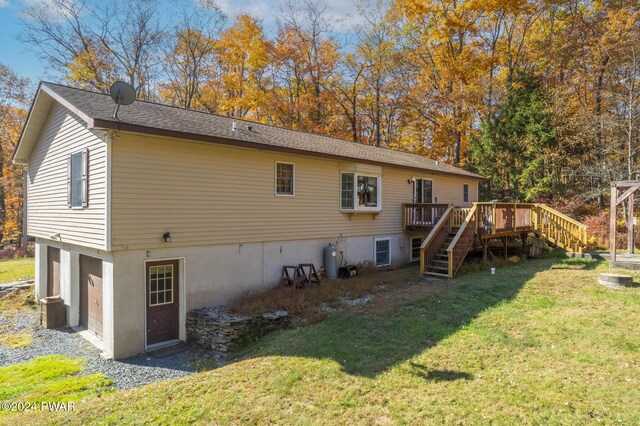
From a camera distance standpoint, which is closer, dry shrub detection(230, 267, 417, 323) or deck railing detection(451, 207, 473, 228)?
dry shrub detection(230, 267, 417, 323)

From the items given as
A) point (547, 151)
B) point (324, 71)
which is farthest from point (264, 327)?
point (324, 71)

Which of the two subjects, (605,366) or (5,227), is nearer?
(605,366)

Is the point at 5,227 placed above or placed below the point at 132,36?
below

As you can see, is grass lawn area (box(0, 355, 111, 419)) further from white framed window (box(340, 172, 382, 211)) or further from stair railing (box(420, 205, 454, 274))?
stair railing (box(420, 205, 454, 274))

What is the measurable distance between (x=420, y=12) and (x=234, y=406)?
27.8 m

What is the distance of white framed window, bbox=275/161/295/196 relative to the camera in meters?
10.8

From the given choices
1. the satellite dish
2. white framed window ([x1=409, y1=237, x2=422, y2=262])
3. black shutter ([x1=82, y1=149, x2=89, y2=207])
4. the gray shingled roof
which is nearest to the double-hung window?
the gray shingled roof

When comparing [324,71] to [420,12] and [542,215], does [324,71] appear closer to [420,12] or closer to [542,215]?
[420,12]

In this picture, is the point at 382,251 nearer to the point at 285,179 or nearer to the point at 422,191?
the point at 422,191

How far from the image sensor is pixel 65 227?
980 centimetres

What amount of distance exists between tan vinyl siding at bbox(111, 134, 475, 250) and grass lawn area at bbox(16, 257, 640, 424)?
10.5 feet

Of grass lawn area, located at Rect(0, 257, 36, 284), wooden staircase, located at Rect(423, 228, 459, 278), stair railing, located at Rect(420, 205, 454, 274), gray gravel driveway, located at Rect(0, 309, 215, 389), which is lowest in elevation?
gray gravel driveway, located at Rect(0, 309, 215, 389)

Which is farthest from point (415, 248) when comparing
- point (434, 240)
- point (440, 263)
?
point (440, 263)

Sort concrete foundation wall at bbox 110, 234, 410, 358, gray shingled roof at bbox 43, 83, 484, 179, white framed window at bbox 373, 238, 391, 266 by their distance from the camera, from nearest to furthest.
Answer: concrete foundation wall at bbox 110, 234, 410, 358 < gray shingled roof at bbox 43, 83, 484, 179 < white framed window at bbox 373, 238, 391, 266
